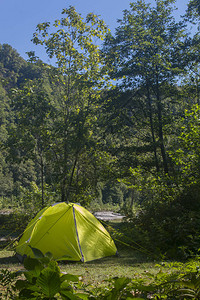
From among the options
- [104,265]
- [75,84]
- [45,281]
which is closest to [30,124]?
[75,84]

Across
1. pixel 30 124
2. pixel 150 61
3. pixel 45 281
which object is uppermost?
pixel 150 61

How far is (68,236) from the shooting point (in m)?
7.05

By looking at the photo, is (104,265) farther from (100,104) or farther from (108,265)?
(100,104)

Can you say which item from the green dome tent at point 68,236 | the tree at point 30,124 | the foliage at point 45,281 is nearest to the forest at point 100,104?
the tree at point 30,124

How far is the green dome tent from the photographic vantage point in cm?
685

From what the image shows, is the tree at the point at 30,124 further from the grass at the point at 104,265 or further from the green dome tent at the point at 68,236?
the grass at the point at 104,265

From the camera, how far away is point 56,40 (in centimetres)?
1206

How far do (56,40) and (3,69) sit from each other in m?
127

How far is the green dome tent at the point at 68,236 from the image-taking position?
6852 mm

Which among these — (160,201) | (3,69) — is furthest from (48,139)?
(3,69)

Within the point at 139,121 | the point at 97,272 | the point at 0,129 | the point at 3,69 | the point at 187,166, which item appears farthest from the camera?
the point at 3,69

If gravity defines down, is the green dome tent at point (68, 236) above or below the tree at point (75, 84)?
below

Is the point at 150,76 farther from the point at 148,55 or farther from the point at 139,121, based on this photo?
the point at 139,121

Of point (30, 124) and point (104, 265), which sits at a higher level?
point (30, 124)
